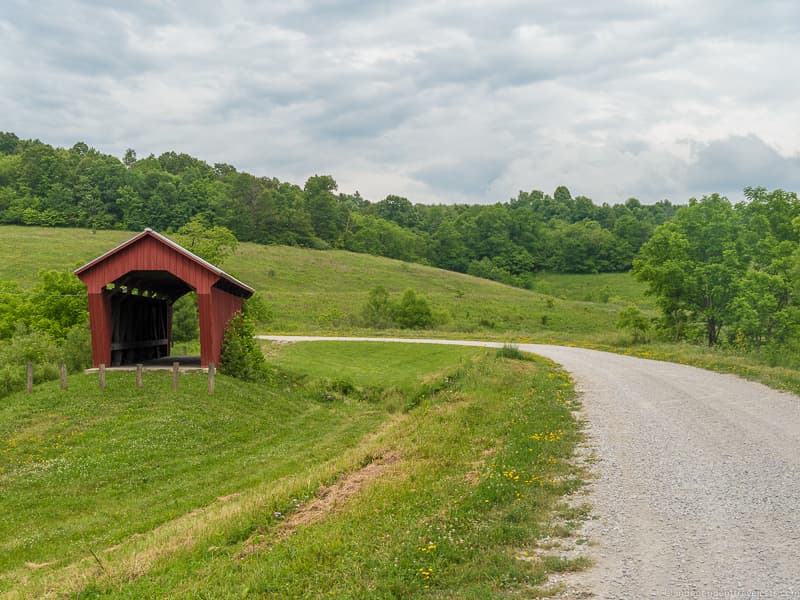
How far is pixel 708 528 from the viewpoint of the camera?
811cm

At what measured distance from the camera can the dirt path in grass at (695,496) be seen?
668cm

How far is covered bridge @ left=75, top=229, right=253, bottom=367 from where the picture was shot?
A: 82.8ft

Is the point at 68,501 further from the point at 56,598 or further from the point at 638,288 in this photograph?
the point at 638,288

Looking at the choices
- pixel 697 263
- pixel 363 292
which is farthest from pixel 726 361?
pixel 363 292

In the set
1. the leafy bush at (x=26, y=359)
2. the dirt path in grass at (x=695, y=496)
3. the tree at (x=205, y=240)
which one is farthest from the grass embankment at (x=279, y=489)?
the tree at (x=205, y=240)

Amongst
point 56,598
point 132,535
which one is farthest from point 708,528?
point 132,535

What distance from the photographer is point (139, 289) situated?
3048 centimetres

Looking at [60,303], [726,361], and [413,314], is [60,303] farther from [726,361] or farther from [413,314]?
[726,361]

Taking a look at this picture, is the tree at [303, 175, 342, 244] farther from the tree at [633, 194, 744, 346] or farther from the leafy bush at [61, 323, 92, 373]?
the leafy bush at [61, 323, 92, 373]

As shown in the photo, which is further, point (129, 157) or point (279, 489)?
point (129, 157)

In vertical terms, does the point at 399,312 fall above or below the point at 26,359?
above

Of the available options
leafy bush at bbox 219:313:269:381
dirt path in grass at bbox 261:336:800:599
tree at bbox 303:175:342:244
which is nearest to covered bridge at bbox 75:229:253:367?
leafy bush at bbox 219:313:269:381

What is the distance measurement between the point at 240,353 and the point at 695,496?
21.4m

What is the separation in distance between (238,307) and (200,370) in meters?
5.48
